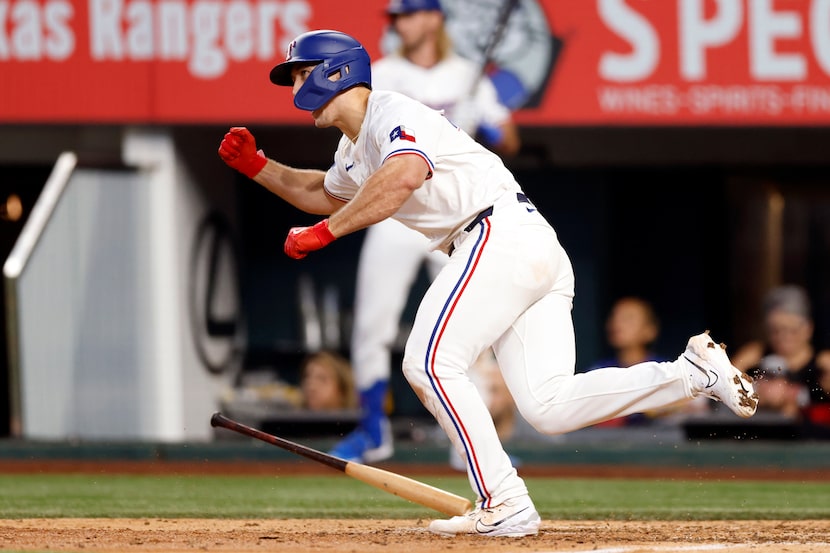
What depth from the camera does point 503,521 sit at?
461cm

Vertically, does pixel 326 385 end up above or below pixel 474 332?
below

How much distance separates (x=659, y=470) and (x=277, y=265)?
3.23 m

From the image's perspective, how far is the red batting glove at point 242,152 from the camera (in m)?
5.13

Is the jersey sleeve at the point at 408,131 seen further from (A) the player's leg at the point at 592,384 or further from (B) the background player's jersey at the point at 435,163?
(A) the player's leg at the point at 592,384

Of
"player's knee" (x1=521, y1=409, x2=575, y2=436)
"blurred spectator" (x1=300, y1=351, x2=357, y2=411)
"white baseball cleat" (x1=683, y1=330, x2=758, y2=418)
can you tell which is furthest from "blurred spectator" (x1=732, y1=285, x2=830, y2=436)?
"player's knee" (x1=521, y1=409, x2=575, y2=436)

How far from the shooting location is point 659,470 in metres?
7.71

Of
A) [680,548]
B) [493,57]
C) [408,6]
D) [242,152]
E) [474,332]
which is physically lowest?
[680,548]

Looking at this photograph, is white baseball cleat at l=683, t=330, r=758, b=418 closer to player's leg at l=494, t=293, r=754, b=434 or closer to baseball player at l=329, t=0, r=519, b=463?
player's leg at l=494, t=293, r=754, b=434

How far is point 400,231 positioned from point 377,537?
8.73 ft

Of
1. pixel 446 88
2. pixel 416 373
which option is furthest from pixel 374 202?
pixel 446 88

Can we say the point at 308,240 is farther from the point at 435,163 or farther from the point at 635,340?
the point at 635,340

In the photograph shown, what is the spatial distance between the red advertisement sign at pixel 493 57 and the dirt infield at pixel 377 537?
359 centimetres

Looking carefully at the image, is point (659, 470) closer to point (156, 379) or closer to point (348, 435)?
point (348, 435)

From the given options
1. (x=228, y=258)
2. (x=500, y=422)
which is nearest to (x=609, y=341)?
(x=500, y=422)
